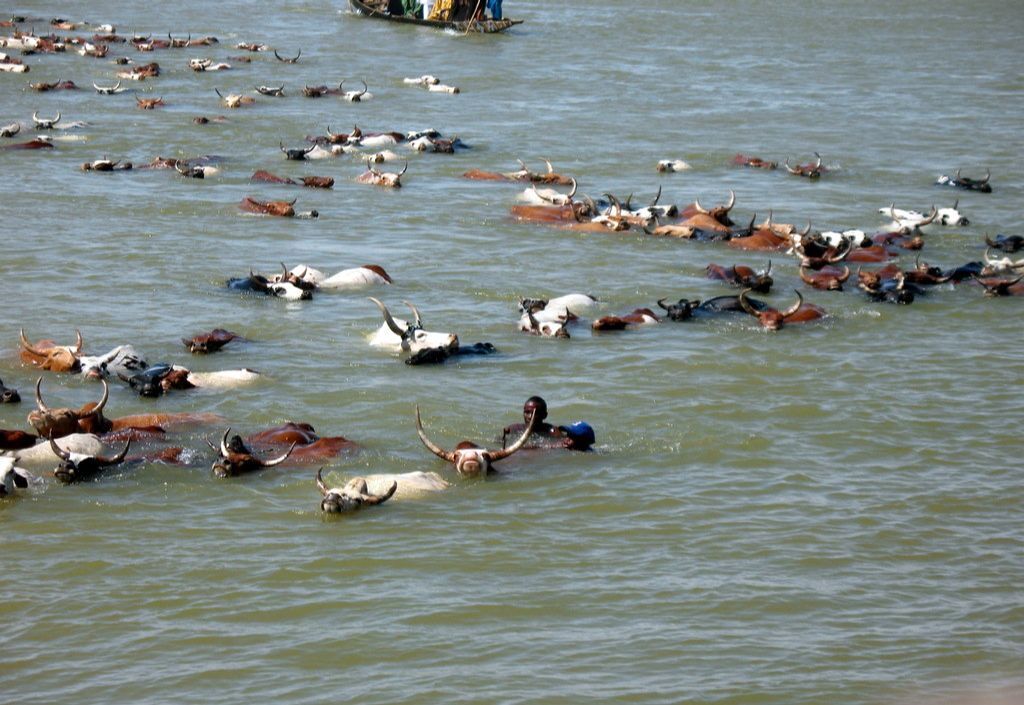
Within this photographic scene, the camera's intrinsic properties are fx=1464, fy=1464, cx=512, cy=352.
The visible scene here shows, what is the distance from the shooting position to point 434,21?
4619 cm

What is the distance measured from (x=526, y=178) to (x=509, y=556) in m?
13.9

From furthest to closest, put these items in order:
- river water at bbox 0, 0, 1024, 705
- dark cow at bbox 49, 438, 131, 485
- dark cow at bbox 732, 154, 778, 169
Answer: dark cow at bbox 732, 154, 778, 169 → dark cow at bbox 49, 438, 131, 485 → river water at bbox 0, 0, 1024, 705

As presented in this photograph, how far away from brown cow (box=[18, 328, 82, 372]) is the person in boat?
4.38m

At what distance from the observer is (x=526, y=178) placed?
23.4 metres

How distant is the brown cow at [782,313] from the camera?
15711mm

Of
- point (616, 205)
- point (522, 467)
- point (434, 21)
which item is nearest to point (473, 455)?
point (522, 467)

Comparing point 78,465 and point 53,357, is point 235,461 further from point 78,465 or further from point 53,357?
point 53,357

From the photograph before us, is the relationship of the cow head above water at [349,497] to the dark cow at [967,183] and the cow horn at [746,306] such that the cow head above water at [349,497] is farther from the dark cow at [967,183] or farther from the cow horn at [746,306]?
the dark cow at [967,183]

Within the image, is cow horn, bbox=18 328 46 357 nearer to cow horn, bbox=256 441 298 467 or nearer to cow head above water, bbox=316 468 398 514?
cow horn, bbox=256 441 298 467

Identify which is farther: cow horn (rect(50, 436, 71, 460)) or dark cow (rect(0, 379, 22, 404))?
dark cow (rect(0, 379, 22, 404))

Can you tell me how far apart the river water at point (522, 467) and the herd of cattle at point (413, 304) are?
0.71 ft

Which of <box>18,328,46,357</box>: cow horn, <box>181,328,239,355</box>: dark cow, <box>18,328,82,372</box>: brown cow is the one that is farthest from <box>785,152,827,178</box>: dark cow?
<box>18,328,46,357</box>: cow horn

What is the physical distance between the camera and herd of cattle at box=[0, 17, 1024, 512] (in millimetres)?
11406

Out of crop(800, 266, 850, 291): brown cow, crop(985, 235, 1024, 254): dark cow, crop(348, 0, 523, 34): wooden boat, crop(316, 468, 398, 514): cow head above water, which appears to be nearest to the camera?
crop(316, 468, 398, 514): cow head above water
